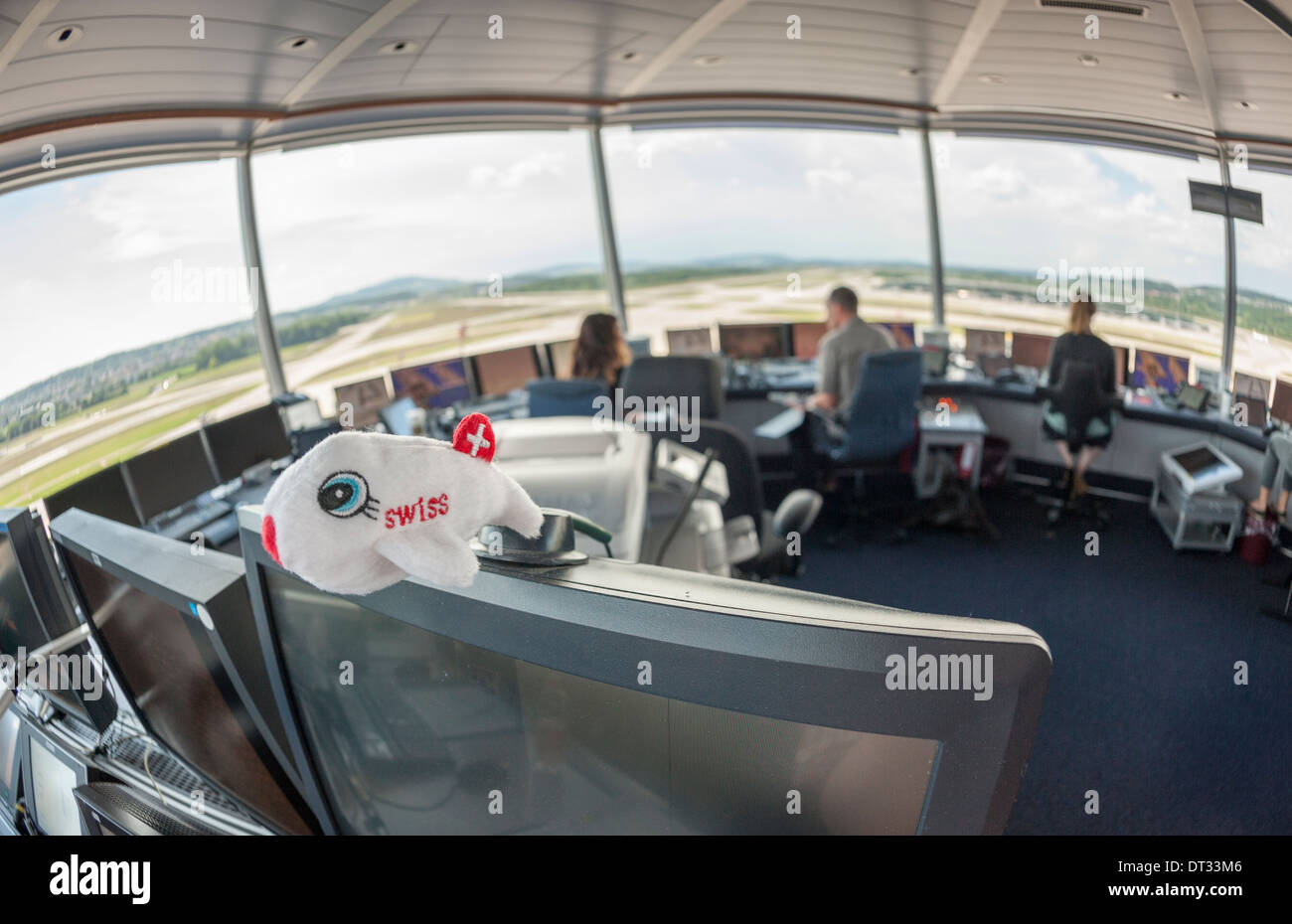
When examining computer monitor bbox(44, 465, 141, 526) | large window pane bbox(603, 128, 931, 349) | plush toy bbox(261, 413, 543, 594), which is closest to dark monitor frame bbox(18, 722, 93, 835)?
plush toy bbox(261, 413, 543, 594)

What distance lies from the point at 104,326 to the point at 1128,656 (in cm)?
1151

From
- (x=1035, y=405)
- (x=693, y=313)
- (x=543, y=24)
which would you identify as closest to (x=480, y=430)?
(x=543, y=24)

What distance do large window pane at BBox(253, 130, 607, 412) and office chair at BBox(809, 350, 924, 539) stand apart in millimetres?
9861

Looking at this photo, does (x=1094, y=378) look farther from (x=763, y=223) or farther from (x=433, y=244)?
(x=433, y=244)

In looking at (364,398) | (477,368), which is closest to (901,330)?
(477,368)

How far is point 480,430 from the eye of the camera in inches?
21.1

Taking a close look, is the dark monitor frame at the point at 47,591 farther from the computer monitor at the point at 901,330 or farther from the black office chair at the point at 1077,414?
the computer monitor at the point at 901,330

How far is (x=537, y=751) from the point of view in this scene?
598mm

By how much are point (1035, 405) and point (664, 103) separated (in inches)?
135

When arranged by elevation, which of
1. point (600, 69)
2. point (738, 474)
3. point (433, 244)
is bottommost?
point (738, 474)

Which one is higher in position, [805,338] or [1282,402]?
[805,338]

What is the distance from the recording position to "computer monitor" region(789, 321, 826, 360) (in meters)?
5.20
